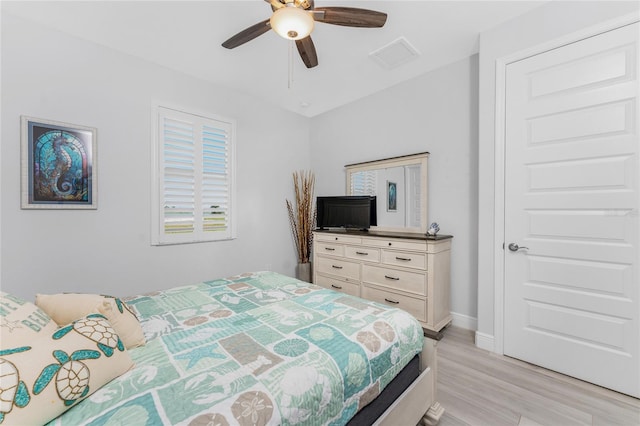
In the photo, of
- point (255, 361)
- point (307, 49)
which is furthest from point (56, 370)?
point (307, 49)

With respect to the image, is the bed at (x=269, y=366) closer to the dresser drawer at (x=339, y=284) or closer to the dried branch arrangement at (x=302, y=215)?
the dresser drawer at (x=339, y=284)

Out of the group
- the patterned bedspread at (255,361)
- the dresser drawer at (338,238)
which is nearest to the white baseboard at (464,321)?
the dresser drawer at (338,238)

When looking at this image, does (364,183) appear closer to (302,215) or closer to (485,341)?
(302,215)

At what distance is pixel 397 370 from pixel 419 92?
9.44 ft

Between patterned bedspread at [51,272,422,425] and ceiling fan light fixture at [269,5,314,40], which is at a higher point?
ceiling fan light fixture at [269,5,314,40]

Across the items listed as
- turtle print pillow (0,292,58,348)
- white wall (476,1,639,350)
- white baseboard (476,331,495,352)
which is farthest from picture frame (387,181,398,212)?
turtle print pillow (0,292,58,348)

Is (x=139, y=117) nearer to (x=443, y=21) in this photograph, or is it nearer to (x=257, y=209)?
(x=257, y=209)

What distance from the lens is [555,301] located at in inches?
78.5

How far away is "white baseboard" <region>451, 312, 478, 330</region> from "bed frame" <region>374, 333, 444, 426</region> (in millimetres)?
1361

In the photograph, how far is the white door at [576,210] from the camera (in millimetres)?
1739

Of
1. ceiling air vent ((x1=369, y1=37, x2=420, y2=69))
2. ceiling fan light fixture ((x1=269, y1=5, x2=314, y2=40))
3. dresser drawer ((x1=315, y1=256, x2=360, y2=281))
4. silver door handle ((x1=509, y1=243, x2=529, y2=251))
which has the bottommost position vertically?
dresser drawer ((x1=315, y1=256, x2=360, y2=281))

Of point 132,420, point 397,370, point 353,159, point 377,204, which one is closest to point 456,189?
point 377,204

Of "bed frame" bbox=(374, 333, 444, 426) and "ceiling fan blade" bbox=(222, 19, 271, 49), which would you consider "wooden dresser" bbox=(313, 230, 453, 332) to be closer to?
"bed frame" bbox=(374, 333, 444, 426)

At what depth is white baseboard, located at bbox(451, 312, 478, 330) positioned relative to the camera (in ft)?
8.71
